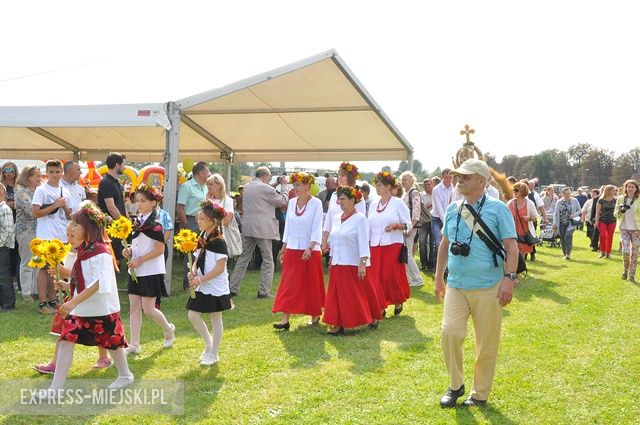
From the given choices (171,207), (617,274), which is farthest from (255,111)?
(617,274)

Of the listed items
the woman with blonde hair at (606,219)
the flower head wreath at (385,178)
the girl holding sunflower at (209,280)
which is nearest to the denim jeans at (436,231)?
the flower head wreath at (385,178)

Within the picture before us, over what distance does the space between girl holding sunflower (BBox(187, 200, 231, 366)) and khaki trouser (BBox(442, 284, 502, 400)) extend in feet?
7.44

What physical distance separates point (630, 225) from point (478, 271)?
8796 mm

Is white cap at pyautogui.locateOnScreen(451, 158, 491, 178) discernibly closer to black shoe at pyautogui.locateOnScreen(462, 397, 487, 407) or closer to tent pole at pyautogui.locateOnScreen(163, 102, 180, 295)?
black shoe at pyautogui.locateOnScreen(462, 397, 487, 407)

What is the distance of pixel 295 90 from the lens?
10.4m

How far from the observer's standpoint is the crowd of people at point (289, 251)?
471 centimetres

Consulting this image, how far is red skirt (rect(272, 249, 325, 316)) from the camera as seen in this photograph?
24.6ft

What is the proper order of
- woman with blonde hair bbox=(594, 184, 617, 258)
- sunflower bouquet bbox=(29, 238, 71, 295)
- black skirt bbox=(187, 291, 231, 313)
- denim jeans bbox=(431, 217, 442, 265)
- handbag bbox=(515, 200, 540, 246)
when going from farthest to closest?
woman with blonde hair bbox=(594, 184, 617, 258), denim jeans bbox=(431, 217, 442, 265), handbag bbox=(515, 200, 540, 246), black skirt bbox=(187, 291, 231, 313), sunflower bouquet bbox=(29, 238, 71, 295)

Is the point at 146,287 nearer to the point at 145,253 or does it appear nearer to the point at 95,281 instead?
the point at 145,253

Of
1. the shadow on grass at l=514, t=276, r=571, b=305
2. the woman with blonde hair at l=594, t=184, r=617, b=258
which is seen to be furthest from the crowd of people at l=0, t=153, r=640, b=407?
the woman with blonde hair at l=594, t=184, r=617, b=258

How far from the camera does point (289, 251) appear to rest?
7.60m

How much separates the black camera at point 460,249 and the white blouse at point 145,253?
10.3 ft

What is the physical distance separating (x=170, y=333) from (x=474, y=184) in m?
3.69

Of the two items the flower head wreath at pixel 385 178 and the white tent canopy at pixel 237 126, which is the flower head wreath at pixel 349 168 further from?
the white tent canopy at pixel 237 126
